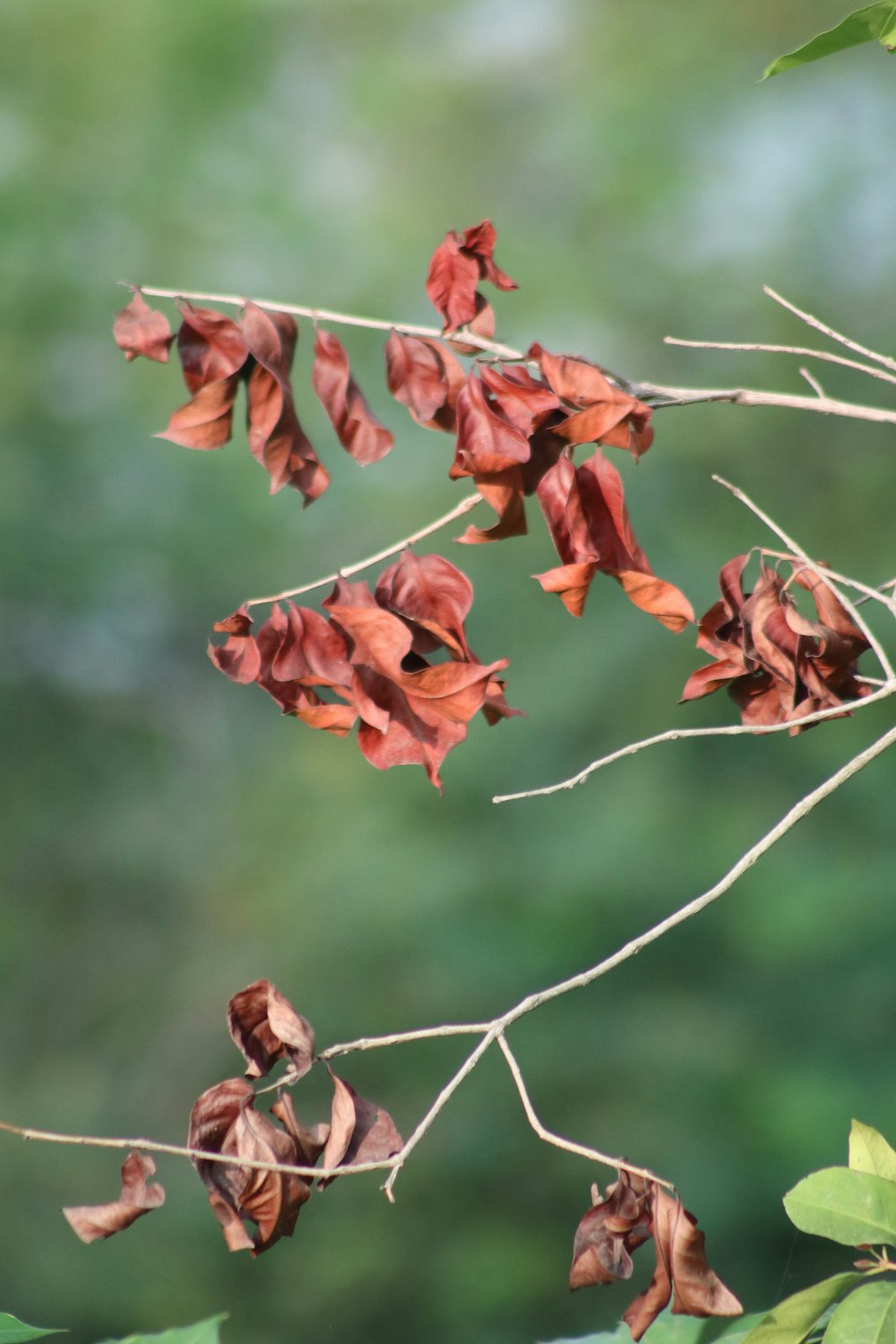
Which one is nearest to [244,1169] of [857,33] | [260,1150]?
[260,1150]

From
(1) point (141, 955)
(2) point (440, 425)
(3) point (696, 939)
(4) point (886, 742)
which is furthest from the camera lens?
(1) point (141, 955)

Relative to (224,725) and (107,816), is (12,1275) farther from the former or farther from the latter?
(224,725)

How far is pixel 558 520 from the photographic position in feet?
1.23

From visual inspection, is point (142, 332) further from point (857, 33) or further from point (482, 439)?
point (857, 33)

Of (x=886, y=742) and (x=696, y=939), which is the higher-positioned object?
(x=886, y=742)

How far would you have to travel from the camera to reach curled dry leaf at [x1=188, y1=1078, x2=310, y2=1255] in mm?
339

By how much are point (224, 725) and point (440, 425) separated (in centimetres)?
222

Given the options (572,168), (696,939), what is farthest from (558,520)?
(572,168)

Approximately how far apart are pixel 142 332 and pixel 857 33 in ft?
0.86

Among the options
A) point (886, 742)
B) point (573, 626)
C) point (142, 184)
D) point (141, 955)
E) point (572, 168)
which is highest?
point (142, 184)

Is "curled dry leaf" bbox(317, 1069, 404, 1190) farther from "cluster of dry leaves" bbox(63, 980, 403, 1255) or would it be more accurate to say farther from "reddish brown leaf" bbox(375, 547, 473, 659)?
"reddish brown leaf" bbox(375, 547, 473, 659)

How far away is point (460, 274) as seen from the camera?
0.44 meters

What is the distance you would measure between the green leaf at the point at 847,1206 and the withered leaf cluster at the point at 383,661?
163mm

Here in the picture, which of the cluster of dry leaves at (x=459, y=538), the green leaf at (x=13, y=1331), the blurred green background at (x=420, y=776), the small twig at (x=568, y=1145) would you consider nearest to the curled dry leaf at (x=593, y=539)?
the cluster of dry leaves at (x=459, y=538)
